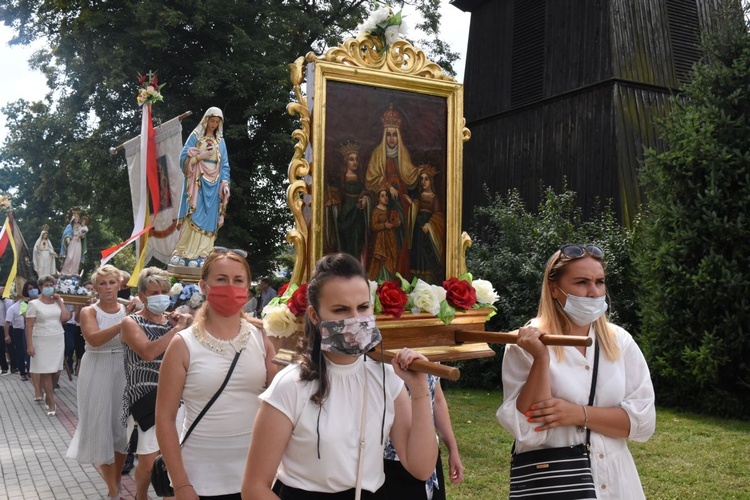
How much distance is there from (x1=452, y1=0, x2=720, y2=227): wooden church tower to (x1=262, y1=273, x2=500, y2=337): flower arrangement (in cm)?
1186

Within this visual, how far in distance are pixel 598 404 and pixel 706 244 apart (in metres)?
8.38

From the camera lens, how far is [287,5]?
24.5 m

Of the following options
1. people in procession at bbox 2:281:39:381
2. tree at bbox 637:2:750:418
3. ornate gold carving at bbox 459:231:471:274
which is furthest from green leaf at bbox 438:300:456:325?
people in procession at bbox 2:281:39:381

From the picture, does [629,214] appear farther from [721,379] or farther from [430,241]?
[430,241]

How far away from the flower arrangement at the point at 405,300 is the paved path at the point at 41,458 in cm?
438

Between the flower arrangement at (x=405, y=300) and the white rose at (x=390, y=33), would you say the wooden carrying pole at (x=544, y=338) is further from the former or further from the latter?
the white rose at (x=390, y=33)

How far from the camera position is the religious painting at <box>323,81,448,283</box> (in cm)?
446

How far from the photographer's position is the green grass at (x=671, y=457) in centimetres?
714

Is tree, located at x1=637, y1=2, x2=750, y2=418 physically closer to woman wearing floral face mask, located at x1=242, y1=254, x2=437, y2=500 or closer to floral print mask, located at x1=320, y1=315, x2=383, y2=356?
woman wearing floral face mask, located at x1=242, y1=254, x2=437, y2=500

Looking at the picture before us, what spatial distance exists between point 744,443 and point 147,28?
19.9 metres

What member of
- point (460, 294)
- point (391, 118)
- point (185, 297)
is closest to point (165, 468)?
point (460, 294)

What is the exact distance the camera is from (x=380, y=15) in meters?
4.57

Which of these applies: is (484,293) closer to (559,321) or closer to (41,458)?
(559,321)

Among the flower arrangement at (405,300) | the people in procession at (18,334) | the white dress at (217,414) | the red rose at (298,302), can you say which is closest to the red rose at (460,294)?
the flower arrangement at (405,300)
